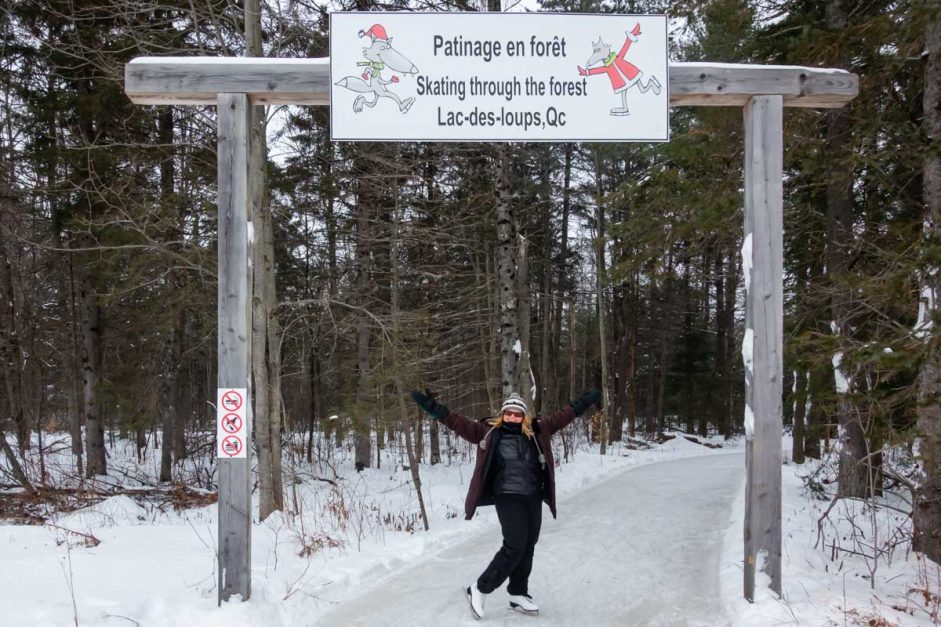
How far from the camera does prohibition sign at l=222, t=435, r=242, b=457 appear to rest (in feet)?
17.1

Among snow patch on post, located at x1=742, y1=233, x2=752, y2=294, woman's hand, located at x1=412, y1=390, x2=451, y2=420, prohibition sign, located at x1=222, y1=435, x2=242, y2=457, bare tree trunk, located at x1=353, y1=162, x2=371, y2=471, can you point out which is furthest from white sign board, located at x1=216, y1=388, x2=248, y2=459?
bare tree trunk, located at x1=353, y1=162, x2=371, y2=471

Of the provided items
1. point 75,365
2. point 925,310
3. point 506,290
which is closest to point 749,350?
point 925,310

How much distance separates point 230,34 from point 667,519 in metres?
10.4

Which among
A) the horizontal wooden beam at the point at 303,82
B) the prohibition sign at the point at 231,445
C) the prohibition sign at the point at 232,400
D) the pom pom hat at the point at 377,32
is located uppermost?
the pom pom hat at the point at 377,32

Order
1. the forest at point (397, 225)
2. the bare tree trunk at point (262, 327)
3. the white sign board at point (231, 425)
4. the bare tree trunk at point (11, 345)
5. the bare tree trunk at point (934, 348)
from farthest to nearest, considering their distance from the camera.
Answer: the bare tree trunk at point (11, 345)
the bare tree trunk at point (262, 327)
the forest at point (397, 225)
the bare tree trunk at point (934, 348)
the white sign board at point (231, 425)

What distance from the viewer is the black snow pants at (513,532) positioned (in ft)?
17.4

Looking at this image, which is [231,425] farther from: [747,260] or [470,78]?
[747,260]

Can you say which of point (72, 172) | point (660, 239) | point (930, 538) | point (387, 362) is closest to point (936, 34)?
point (660, 239)

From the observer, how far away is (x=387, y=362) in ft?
32.3

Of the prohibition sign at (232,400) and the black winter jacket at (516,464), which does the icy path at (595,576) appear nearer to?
the black winter jacket at (516,464)

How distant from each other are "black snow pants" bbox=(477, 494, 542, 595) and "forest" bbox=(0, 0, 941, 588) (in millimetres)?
3110

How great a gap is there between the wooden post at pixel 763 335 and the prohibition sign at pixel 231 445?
4.13 meters

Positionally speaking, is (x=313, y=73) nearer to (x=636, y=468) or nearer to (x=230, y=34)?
(x=230, y=34)

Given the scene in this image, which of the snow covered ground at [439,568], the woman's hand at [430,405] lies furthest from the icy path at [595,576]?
the woman's hand at [430,405]
